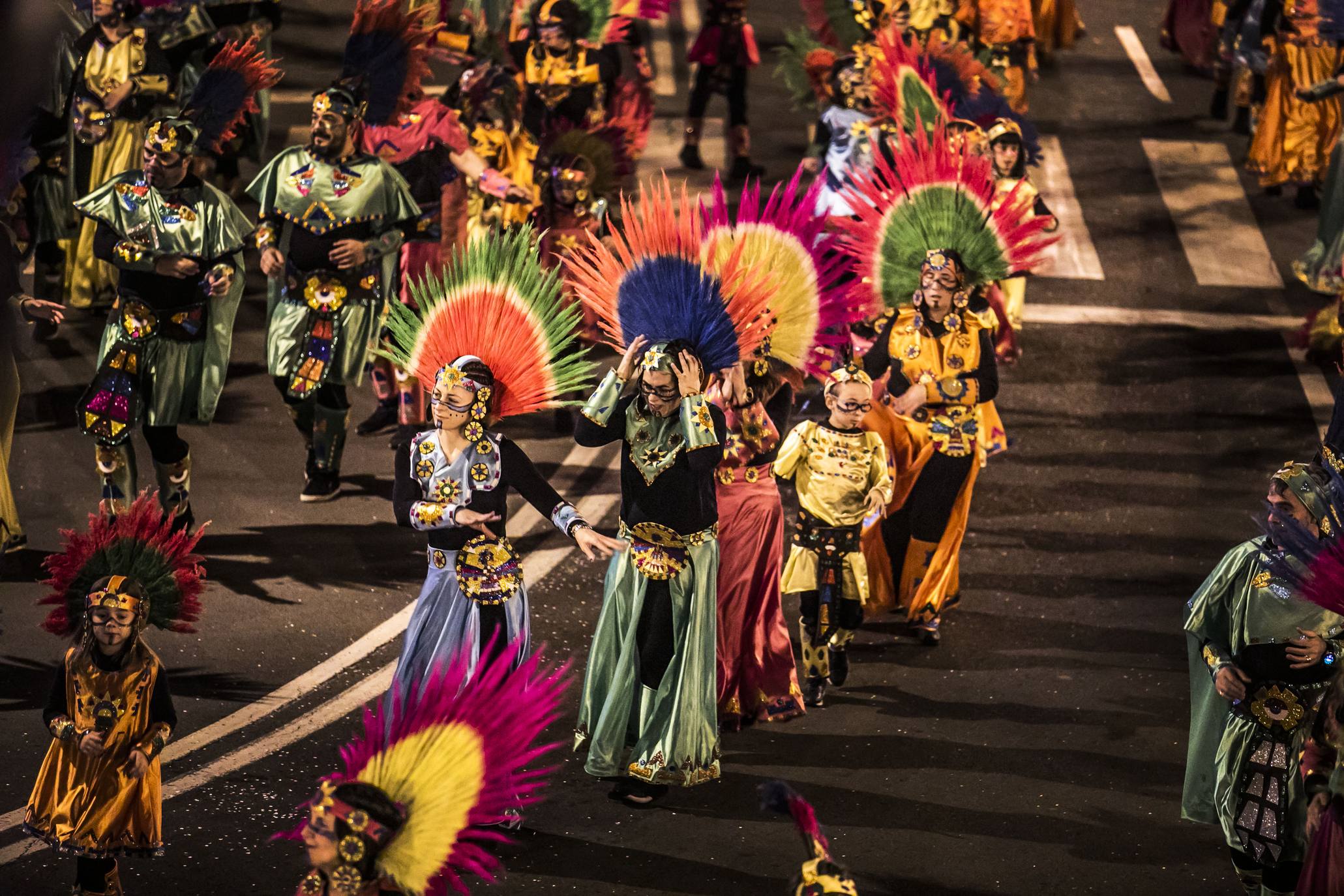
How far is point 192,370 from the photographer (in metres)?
10.2

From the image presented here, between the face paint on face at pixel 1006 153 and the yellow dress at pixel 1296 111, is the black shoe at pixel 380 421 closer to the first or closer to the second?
the face paint on face at pixel 1006 153

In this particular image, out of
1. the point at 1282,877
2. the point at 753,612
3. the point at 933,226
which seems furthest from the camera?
the point at 933,226

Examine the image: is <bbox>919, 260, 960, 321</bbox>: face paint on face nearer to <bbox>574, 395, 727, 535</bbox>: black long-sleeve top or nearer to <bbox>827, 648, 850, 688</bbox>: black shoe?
<bbox>827, 648, 850, 688</bbox>: black shoe

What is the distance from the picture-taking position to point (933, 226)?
9.77m

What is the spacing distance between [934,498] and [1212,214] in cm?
781

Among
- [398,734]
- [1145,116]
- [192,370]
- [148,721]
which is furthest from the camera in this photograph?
[1145,116]

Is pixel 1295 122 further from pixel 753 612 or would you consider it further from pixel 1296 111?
pixel 753 612

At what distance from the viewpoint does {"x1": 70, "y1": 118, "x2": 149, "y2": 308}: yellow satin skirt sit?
1288 cm

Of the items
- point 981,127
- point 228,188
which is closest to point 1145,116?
point 981,127

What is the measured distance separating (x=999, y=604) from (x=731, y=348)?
303 cm

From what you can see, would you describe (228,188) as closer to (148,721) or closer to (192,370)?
(192,370)

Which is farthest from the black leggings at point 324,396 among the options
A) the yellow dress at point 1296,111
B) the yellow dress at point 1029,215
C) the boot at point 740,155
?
the yellow dress at point 1296,111

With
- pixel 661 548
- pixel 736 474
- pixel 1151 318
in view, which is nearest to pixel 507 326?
pixel 661 548

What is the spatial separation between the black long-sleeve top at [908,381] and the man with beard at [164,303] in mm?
3255
